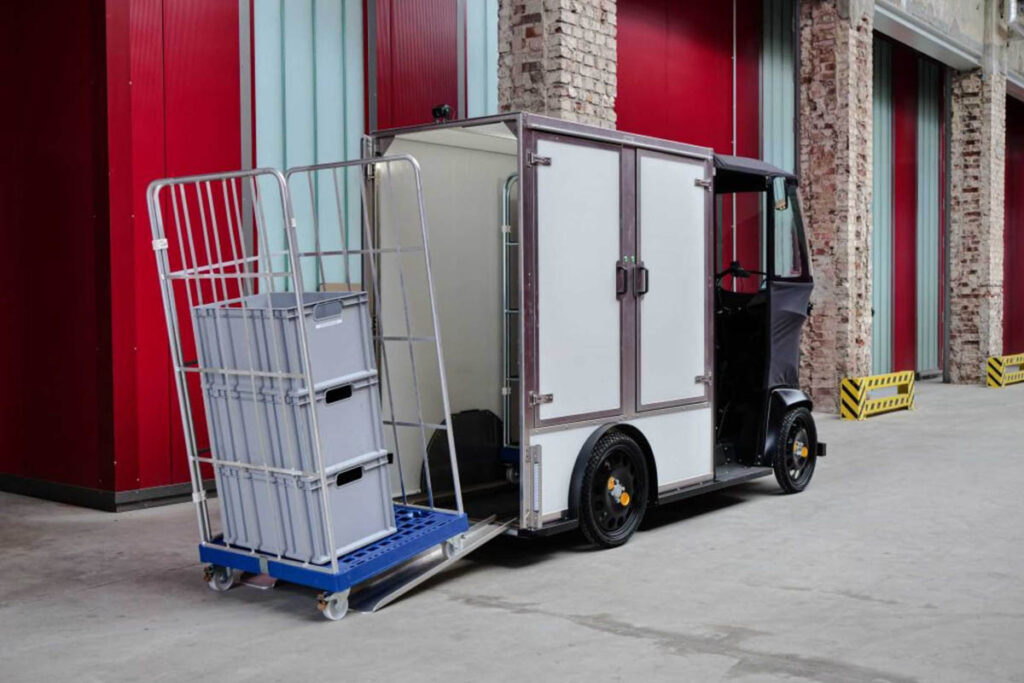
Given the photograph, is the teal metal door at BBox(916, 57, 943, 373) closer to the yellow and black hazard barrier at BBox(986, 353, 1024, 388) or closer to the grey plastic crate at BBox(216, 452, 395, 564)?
the yellow and black hazard barrier at BBox(986, 353, 1024, 388)

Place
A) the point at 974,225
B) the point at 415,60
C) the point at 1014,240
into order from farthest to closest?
the point at 1014,240, the point at 974,225, the point at 415,60

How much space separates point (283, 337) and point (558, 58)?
4601 mm

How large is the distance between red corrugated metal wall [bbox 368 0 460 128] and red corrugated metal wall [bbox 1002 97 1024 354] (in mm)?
18413

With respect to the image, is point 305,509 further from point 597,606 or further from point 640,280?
point 640,280

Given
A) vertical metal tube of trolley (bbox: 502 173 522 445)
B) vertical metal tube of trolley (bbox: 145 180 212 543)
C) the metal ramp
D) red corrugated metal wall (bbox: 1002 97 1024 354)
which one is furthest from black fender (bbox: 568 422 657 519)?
red corrugated metal wall (bbox: 1002 97 1024 354)

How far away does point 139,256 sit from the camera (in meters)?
7.39

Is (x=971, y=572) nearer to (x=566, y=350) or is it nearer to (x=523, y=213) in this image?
(x=566, y=350)

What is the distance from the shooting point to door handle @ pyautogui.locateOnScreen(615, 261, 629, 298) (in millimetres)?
6355

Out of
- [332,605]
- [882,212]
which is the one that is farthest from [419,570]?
[882,212]

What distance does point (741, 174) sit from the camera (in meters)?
7.74

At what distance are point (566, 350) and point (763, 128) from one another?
9279 millimetres

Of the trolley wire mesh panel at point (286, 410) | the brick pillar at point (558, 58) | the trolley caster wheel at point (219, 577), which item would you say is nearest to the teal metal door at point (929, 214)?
the brick pillar at point (558, 58)

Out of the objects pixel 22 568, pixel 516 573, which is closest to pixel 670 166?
pixel 516 573

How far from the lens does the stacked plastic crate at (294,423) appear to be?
191 inches
